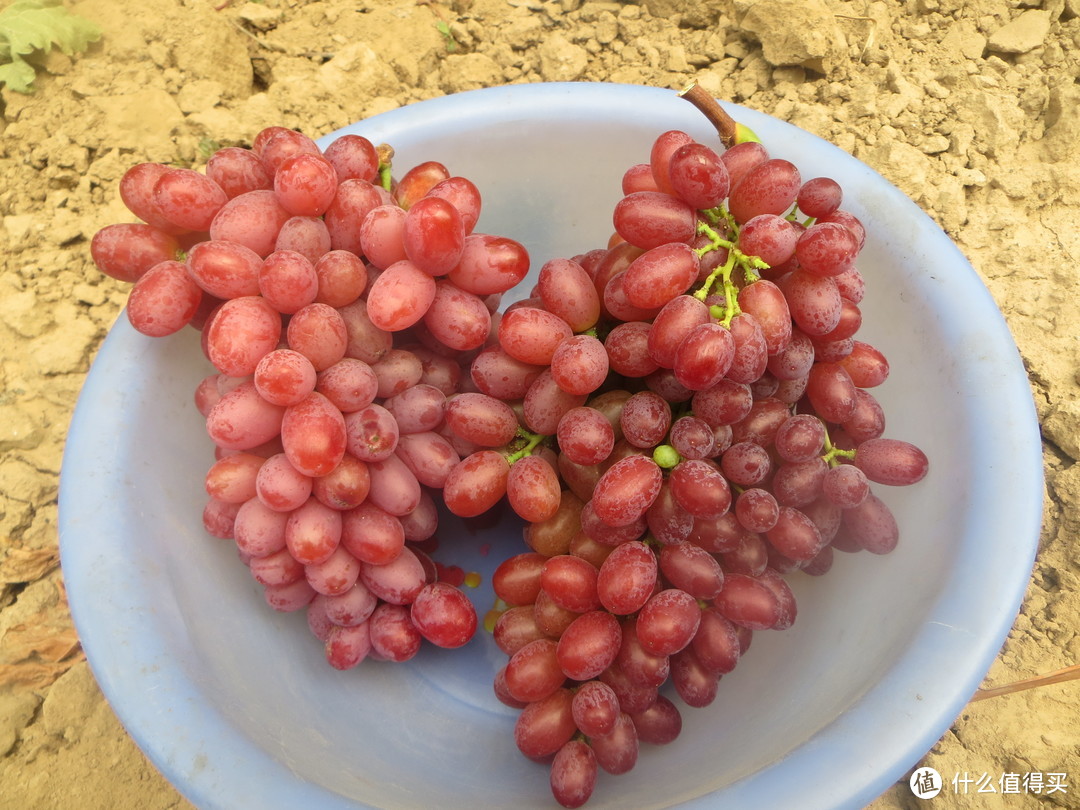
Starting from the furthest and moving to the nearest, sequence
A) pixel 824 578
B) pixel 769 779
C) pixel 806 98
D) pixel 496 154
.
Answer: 1. pixel 806 98
2. pixel 496 154
3. pixel 824 578
4. pixel 769 779

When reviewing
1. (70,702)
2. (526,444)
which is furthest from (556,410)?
(70,702)

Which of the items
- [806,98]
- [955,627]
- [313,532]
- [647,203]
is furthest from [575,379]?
[806,98]

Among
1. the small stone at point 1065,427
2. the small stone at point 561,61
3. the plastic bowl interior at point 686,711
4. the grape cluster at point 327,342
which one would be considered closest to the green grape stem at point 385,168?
the grape cluster at point 327,342

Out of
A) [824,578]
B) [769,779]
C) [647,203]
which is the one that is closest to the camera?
[769,779]

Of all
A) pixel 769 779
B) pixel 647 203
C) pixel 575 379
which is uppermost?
pixel 647 203

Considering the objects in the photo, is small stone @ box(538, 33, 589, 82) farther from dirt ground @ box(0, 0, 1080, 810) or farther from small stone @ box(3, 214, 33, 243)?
small stone @ box(3, 214, 33, 243)

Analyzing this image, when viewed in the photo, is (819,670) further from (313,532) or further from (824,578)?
(313,532)

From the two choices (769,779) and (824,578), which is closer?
(769,779)

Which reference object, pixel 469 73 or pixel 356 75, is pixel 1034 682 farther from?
pixel 356 75
